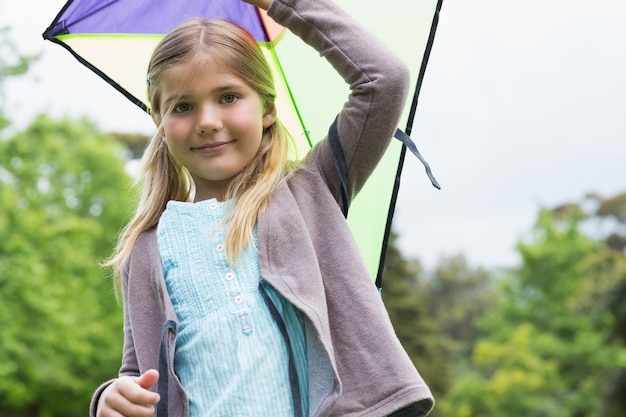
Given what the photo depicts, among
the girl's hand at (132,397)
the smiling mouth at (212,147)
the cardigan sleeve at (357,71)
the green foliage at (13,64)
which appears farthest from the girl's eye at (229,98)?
the green foliage at (13,64)

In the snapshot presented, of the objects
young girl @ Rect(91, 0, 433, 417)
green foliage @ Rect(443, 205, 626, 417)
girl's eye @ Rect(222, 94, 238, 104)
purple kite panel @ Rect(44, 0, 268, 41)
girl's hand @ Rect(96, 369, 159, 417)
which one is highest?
purple kite panel @ Rect(44, 0, 268, 41)

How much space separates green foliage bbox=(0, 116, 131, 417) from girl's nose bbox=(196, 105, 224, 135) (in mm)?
15780

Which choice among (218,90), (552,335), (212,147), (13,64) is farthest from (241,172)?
(552,335)

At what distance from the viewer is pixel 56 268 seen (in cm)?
2217

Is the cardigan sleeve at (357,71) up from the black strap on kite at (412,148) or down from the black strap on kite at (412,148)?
up

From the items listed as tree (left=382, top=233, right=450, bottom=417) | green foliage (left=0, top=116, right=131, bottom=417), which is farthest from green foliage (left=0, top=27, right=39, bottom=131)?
tree (left=382, top=233, right=450, bottom=417)

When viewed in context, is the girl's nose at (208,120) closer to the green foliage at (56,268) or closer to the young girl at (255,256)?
the young girl at (255,256)

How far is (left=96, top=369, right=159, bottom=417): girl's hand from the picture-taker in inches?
74.7

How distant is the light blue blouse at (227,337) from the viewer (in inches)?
80.2

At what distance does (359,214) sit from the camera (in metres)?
2.58

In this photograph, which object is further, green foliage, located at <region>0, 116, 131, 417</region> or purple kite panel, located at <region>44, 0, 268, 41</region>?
green foliage, located at <region>0, 116, 131, 417</region>

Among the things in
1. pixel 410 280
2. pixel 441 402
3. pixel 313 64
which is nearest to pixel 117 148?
pixel 410 280

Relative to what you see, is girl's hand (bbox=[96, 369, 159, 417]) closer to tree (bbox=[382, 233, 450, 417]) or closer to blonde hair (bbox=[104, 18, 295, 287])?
blonde hair (bbox=[104, 18, 295, 287])

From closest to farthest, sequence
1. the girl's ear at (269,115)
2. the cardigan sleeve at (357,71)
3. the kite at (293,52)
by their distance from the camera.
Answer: the cardigan sleeve at (357,71), the girl's ear at (269,115), the kite at (293,52)
